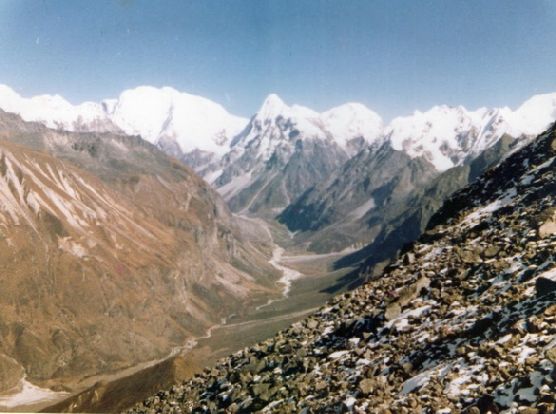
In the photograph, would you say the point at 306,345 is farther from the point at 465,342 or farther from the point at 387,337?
the point at 465,342

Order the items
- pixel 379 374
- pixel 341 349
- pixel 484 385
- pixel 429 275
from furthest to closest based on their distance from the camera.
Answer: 1. pixel 429 275
2. pixel 341 349
3. pixel 379 374
4. pixel 484 385

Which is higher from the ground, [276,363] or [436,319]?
[436,319]

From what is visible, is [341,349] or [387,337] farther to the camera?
[341,349]

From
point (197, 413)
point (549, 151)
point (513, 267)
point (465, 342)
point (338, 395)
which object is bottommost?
point (197, 413)

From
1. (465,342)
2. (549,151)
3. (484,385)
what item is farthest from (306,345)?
(549,151)

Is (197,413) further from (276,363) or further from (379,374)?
(379,374)

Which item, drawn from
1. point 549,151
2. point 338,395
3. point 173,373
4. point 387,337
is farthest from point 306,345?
point 173,373

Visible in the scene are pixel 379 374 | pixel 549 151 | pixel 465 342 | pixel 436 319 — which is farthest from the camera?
pixel 549 151
